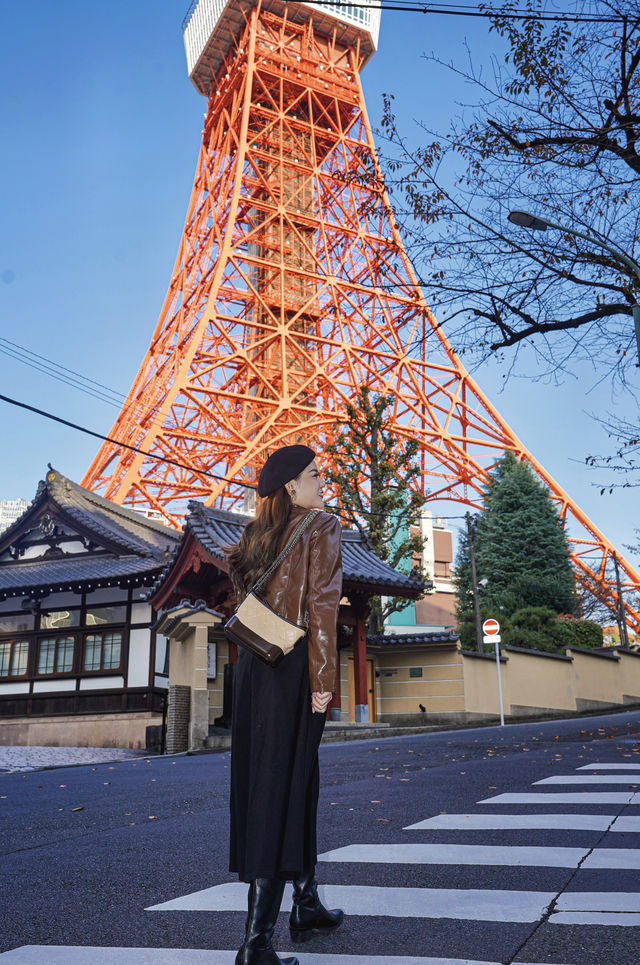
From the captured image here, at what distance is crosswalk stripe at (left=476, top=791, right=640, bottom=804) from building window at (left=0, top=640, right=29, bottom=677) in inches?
617

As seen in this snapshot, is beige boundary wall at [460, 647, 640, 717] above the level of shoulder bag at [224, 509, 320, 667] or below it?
above

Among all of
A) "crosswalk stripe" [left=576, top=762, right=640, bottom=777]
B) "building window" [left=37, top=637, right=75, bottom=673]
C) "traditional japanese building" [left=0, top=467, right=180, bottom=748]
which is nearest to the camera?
"crosswalk stripe" [left=576, top=762, right=640, bottom=777]

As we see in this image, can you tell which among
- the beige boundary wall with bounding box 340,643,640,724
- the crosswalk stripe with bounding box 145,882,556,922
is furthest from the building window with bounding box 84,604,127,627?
the crosswalk stripe with bounding box 145,882,556,922

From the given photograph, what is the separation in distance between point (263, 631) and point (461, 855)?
160 centimetres

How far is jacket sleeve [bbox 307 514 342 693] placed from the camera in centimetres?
262

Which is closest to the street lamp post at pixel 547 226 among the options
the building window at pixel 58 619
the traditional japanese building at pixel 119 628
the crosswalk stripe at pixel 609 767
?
the crosswalk stripe at pixel 609 767

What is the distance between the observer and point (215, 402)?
3100cm

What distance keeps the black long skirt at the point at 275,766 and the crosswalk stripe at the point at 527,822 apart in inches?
69.9

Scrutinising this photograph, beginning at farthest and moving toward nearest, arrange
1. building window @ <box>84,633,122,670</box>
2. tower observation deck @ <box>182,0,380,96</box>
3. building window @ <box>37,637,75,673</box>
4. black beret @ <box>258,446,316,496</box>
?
tower observation deck @ <box>182,0,380,96</box>, building window @ <box>37,637,75,673</box>, building window @ <box>84,633,122,670</box>, black beret @ <box>258,446,316,496</box>

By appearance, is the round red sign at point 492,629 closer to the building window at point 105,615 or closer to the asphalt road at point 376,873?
the building window at point 105,615

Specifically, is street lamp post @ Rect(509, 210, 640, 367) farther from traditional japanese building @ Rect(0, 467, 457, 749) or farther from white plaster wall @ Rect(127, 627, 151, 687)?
white plaster wall @ Rect(127, 627, 151, 687)

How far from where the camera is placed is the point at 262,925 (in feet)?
7.59

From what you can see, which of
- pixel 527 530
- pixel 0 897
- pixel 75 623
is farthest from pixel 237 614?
pixel 527 530

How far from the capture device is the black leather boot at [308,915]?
2.59 meters
